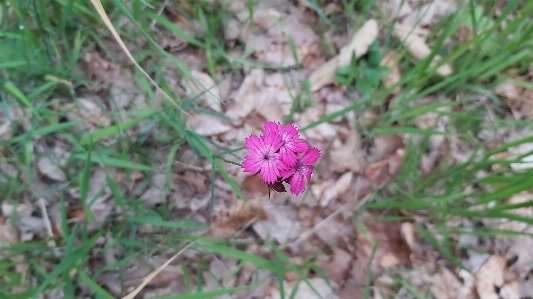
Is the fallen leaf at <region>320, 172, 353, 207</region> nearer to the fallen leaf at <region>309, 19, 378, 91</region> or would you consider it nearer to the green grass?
the green grass

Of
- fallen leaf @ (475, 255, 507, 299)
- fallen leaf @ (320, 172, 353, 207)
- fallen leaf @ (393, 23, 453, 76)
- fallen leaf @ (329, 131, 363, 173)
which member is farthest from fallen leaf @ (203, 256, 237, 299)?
fallen leaf @ (393, 23, 453, 76)

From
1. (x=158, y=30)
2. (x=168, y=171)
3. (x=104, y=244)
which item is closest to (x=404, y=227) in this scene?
(x=168, y=171)

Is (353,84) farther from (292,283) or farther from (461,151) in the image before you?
(292,283)

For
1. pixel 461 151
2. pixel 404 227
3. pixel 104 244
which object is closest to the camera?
pixel 104 244

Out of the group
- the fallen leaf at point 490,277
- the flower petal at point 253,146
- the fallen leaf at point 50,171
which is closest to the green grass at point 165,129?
the fallen leaf at point 50,171

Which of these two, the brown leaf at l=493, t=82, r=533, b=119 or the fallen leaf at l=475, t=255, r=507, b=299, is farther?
the brown leaf at l=493, t=82, r=533, b=119

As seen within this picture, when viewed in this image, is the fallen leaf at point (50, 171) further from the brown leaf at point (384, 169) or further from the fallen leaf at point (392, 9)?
the fallen leaf at point (392, 9)

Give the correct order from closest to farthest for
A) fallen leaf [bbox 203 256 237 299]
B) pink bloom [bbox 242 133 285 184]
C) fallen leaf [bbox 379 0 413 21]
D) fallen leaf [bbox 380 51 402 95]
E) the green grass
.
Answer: pink bloom [bbox 242 133 285 184] → the green grass → fallen leaf [bbox 203 256 237 299] → fallen leaf [bbox 380 51 402 95] → fallen leaf [bbox 379 0 413 21]

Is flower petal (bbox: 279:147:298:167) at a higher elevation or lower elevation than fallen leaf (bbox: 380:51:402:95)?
lower
